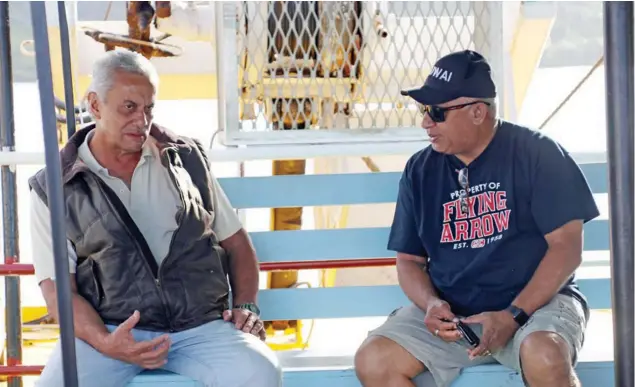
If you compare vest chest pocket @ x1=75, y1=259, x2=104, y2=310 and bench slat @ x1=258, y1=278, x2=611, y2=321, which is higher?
vest chest pocket @ x1=75, y1=259, x2=104, y2=310

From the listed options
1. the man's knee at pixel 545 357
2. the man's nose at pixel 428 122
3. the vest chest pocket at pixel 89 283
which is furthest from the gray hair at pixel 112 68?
the man's knee at pixel 545 357

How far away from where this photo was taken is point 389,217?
264 inches

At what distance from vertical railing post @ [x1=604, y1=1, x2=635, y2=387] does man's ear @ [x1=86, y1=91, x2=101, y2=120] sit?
1645 mm

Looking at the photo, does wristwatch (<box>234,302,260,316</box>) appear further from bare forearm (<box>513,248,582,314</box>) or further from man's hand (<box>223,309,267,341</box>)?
bare forearm (<box>513,248,582,314</box>)

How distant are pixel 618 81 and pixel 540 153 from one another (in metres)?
1.17

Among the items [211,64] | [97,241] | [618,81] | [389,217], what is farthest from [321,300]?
[389,217]

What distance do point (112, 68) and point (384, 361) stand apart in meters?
1.14

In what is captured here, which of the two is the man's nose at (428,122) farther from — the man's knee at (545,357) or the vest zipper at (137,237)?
the vest zipper at (137,237)

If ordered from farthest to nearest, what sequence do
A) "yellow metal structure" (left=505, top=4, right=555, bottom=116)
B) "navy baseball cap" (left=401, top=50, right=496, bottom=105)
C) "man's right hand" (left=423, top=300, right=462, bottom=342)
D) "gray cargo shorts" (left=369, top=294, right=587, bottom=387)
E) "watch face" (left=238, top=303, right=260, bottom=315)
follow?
"yellow metal structure" (left=505, top=4, right=555, bottom=116) < "watch face" (left=238, top=303, right=260, bottom=315) < "navy baseball cap" (left=401, top=50, right=496, bottom=105) < "man's right hand" (left=423, top=300, right=462, bottom=342) < "gray cargo shorts" (left=369, top=294, right=587, bottom=387)

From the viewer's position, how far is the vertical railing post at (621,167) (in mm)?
1291

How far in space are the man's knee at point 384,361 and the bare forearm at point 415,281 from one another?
177mm

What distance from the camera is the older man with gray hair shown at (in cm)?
235

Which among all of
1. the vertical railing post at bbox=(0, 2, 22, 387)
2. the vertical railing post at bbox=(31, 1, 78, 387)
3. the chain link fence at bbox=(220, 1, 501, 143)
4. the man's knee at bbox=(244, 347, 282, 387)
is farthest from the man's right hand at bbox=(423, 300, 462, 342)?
the vertical railing post at bbox=(0, 2, 22, 387)

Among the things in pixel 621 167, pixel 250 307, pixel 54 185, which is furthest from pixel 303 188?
pixel 621 167
